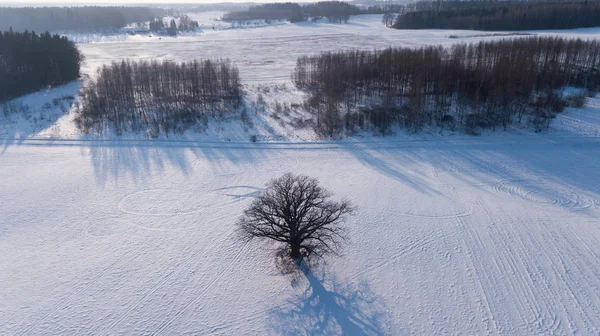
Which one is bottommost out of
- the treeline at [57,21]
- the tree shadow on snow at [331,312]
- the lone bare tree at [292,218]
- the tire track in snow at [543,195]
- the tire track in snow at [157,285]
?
the tree shadow on snow at [331,312]

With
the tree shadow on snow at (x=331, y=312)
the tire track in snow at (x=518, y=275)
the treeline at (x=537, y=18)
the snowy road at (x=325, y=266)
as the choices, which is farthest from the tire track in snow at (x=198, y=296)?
the treeline at (x=537, y=18)

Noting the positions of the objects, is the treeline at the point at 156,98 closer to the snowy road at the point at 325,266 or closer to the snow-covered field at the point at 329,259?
the snow-covered field at the point at 329,259

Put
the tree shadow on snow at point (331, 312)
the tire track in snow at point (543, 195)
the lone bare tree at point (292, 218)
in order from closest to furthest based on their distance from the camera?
the tree shadow on snow at point (331, 312), the lone bare tree at point (292, 218), the tire track in snow at point (543, 195)

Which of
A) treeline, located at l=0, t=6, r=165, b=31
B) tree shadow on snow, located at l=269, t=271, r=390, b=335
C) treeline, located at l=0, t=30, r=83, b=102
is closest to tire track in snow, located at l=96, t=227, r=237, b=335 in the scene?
tree shadow on snow, located at l=269, t=271, r=390, b=335

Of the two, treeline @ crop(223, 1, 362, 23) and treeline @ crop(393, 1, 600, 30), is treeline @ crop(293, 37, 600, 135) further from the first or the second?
treeline @ crop(223, 1, 362, 23)

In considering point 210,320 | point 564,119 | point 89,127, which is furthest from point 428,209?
point 89,127

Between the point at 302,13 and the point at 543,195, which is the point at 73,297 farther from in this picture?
the point at 302,13
